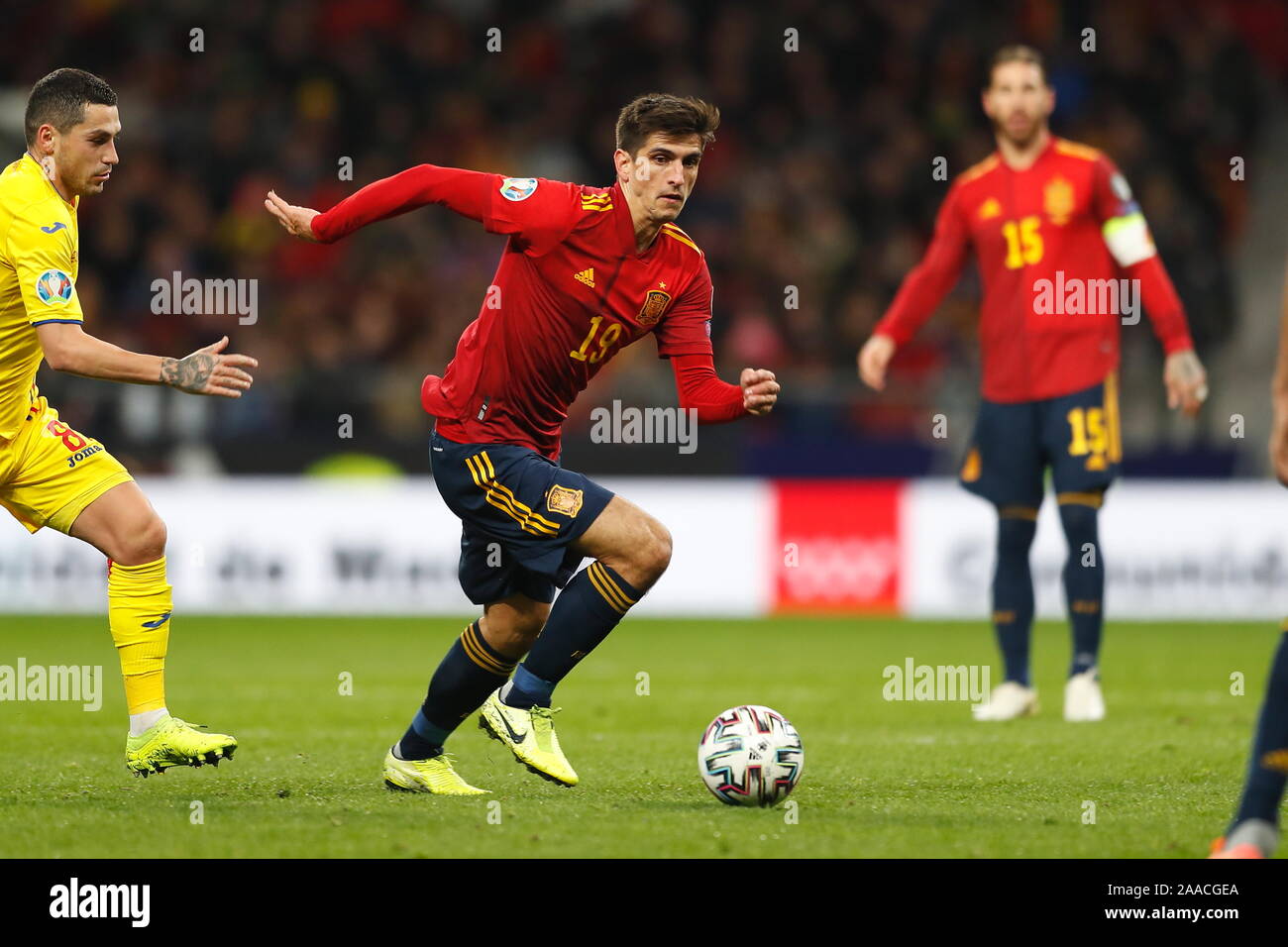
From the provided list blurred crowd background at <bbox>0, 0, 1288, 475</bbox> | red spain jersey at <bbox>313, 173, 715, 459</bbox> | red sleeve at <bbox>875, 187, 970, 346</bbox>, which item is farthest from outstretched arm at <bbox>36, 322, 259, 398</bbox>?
blurred crowd background at <bbox>0, 0, 1288, 475</bbox>

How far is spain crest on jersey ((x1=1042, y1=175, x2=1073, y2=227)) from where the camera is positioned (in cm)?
809

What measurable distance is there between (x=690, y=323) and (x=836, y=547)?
7322 millimetres

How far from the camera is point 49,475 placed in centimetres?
586

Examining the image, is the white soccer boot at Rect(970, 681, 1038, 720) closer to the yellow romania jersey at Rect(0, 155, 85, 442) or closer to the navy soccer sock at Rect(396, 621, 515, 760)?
the navy soccer sock at Rect(396, 621, 515, 760)

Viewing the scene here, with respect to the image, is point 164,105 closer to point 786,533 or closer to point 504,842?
point 786,533

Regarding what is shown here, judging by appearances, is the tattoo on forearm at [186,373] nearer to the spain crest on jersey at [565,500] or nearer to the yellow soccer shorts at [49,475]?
the yellow soccer shorts at [49,475]

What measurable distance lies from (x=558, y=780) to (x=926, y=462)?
861 centimetres

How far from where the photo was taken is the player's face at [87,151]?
563 centimetres

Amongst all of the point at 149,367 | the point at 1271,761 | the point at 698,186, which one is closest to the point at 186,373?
the point at 149,367

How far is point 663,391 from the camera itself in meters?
13.7

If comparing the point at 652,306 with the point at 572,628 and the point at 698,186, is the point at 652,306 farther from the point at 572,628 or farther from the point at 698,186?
the point at 698,186

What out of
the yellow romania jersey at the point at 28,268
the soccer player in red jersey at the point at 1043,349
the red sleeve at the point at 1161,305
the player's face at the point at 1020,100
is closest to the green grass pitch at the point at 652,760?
the soccer player in red jersey at the point at 1043,349

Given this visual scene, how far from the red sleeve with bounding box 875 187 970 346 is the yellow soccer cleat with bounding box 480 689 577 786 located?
3.30m

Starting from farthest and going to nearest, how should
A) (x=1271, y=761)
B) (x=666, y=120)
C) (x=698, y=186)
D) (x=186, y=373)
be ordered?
(x=698, y=186) → (x=666, y=120) → (x=186, y=373) → (x=1271, y=761)
